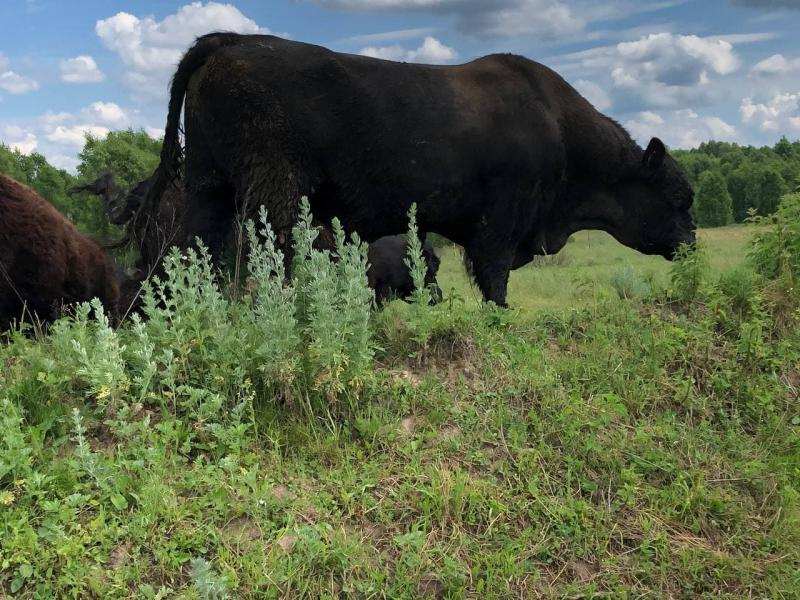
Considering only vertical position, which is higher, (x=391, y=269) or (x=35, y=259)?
(x=35, y=259)

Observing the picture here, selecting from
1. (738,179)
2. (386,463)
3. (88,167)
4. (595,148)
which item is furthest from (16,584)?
(738,179)

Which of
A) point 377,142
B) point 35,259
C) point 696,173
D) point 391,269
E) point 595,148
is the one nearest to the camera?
point 377,142

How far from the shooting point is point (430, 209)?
638 cm

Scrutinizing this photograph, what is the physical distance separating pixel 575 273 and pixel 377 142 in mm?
2194

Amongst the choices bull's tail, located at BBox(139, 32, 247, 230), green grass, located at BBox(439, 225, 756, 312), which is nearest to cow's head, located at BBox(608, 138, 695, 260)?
green grass, located at BBox(439, 225, 756, 312)

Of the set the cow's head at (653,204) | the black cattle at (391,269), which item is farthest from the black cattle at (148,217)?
the cow's head at (653,204)

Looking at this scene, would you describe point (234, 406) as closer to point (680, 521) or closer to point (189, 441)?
point (189, 441)

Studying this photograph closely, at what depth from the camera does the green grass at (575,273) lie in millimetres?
6609

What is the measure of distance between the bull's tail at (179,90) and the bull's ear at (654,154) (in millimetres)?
4478

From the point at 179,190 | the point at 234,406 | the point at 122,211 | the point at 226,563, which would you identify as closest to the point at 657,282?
the point at 234,406

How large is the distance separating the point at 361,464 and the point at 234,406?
2.88ft

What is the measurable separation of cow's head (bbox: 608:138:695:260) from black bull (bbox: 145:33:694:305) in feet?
2.09

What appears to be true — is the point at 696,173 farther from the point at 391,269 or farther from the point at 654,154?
the point at 654,154

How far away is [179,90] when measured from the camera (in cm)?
622
